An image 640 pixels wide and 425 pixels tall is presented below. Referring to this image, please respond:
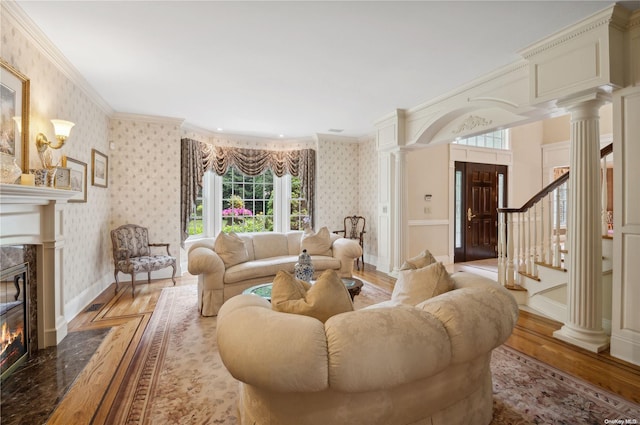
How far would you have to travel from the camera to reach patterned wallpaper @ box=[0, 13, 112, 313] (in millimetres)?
2689

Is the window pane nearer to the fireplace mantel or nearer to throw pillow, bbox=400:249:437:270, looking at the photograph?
the fireplace mantel

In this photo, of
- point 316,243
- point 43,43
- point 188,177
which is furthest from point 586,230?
point 188,177

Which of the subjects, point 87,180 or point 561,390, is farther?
point 87,180

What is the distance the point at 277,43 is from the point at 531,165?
695 cm

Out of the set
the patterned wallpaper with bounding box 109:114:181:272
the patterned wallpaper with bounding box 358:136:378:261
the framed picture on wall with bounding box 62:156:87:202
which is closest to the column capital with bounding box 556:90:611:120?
the patterned wallpaper with bounding box 358:136:378:261

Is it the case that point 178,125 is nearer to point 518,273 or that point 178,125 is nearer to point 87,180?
point 87,180

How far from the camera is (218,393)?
2111 mm

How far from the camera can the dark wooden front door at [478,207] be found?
21.5ft

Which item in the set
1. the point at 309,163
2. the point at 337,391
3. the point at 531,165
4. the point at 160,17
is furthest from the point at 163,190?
the point at 531,165

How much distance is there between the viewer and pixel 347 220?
693cm

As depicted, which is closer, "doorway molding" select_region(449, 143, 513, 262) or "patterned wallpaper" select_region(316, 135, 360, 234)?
"doorway molding" select_region(449, 143, 513, 262)

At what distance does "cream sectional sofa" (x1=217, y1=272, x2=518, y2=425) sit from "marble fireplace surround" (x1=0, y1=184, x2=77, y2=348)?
211 cm

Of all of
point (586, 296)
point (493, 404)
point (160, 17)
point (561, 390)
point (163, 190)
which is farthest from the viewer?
point (163, 190)

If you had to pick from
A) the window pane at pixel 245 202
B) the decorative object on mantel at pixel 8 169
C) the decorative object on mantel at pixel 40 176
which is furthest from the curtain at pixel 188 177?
the decorative object on mantel at pixel 8 169
